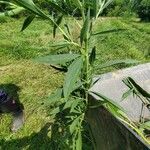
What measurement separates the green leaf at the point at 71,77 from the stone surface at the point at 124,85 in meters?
0.93

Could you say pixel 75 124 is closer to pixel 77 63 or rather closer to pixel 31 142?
pixel 77 63

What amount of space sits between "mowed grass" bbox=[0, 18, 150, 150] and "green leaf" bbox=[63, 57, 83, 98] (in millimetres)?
547

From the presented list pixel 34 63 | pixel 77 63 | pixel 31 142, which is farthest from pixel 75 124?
pixel 34 63

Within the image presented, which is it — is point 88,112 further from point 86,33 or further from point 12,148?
point 12,148

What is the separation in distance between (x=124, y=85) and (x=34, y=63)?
11.3 ft

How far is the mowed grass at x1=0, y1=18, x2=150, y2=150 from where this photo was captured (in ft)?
14.1

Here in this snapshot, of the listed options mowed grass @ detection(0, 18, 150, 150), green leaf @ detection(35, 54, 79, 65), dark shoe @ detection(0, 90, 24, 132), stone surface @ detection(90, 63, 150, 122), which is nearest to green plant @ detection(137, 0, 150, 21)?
mowed grass @ detection(0, 18, 150, 150)

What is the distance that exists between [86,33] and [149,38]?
5313 mm

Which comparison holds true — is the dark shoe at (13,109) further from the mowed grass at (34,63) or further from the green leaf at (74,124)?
the green leaf at (74,124)

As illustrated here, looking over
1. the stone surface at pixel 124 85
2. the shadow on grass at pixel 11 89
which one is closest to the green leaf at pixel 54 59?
the stone surface at pixel 124 85

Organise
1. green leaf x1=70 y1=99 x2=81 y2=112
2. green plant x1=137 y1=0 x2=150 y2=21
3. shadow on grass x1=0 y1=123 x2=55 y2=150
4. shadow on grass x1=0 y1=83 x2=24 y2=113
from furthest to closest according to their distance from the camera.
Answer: green plant x1=137 y1=0 x2=150 y2=21 → shadow on grass x1=0 y1=83 x2=24 y2=113 → shadow on grass x1=0 y1=123 x2=55 y2=150 → green leaf x1=70 y1=99 x2=81 y2=112

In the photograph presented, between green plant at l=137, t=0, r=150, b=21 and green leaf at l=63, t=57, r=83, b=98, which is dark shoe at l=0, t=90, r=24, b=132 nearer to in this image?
green leaf at l=63, t=57, r=83, b=98

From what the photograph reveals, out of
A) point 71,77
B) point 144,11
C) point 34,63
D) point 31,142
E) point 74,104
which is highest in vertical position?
point 71,77

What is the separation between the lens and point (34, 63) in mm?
6297
